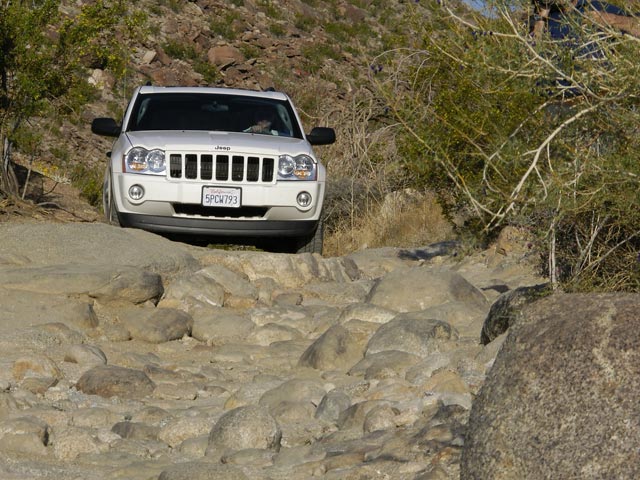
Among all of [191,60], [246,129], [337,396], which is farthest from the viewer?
[191,60]

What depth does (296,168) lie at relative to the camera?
36.6 feet

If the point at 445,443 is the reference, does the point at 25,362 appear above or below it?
below

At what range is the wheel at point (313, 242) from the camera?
461 inches

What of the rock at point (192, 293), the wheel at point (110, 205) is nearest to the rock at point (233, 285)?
the rock at point (192, 293)

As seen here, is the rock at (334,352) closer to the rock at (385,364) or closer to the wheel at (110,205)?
the rock at (385,364)

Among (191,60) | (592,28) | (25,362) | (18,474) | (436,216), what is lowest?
(191,60)

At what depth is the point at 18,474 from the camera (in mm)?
5328

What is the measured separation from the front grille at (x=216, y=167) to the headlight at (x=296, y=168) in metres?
0.21

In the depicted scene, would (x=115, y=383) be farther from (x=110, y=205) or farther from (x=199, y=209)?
(x=110, y=205)

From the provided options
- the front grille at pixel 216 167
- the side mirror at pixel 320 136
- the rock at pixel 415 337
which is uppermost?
the rock at pixel 415 337

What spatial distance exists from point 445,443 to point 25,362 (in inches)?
116

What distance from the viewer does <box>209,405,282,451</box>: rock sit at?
5.66 metres

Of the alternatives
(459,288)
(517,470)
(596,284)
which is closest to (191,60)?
(459,288)

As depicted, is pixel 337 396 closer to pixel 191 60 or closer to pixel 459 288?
pixel 459 288
